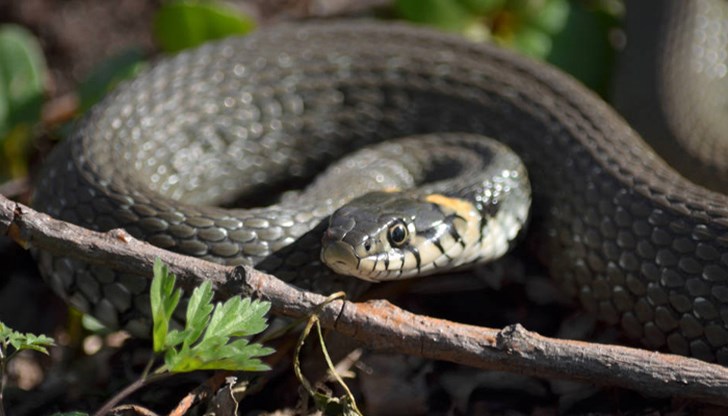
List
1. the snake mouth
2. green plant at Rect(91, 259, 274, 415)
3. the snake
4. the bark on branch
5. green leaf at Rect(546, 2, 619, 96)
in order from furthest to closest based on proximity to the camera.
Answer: green leaf at Rect(546, 2, 619, 96) < the snake < the snake mouth < the bark on branch < green plant at Rect(91, 259, 274, 415)

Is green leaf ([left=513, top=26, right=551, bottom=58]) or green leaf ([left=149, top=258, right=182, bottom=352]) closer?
green leaf ([left=149, top=258, right=182, bottom=352])

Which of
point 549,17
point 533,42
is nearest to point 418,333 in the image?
point 533,42

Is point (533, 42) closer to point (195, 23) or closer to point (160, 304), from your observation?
point (195, 23)

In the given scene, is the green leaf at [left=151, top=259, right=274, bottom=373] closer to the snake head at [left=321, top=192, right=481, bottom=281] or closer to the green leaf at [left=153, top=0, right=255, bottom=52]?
the snake head at [left=321, top=192, right=481, bottom=281]

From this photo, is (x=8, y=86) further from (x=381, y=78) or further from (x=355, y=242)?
(x=355, y=242)

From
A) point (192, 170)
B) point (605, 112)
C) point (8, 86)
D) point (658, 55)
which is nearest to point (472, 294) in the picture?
point (605, 112)

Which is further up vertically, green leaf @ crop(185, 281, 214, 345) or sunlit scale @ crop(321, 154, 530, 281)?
green leaf @ crop(185, 281, 214, 345)

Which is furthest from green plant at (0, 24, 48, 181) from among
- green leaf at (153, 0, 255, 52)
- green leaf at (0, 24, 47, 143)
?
green leaf at (153, 0, 255, 52)
